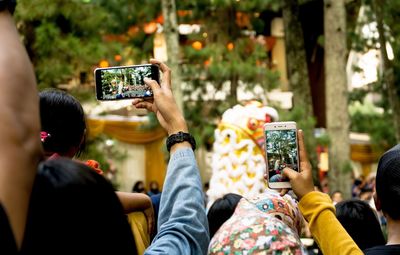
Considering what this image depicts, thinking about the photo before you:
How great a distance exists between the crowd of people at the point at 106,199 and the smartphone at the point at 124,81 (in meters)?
0.05

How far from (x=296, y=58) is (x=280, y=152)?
12509mm

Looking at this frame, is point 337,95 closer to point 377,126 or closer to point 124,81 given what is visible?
point 377,126

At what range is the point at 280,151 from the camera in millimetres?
3311

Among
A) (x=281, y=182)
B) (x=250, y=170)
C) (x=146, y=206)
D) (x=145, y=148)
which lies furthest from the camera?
(x=145, y=148)

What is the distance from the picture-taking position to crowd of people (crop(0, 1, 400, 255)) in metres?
1.79

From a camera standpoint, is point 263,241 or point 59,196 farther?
point 263,241

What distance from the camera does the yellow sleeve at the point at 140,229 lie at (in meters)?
2.91

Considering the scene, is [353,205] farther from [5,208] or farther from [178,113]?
[5,208]

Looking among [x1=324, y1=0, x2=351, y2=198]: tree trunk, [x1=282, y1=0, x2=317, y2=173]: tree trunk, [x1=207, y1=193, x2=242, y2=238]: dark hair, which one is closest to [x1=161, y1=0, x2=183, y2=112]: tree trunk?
[x1=282, y1=0, x2=317, y2=173]: tree trunk

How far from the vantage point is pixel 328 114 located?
48.0 feet

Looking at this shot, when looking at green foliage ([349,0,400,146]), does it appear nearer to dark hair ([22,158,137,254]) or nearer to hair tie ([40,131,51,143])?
hair tie ([40,131,51,143])

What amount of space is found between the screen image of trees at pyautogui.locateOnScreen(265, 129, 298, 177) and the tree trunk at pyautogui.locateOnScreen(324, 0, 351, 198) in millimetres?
10951

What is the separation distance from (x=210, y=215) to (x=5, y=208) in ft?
11.3

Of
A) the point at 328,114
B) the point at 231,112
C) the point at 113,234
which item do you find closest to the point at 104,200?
the point at 113,234
